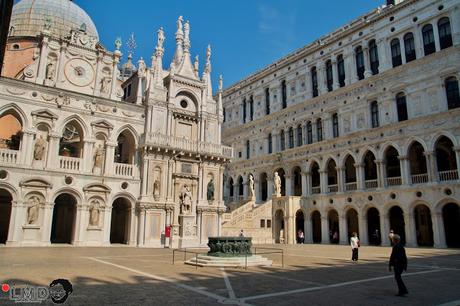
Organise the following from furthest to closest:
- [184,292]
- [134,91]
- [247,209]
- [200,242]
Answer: [247,209]
[134,91]
[200,242]
[184,292]

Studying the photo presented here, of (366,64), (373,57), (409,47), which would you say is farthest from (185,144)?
(409,47)

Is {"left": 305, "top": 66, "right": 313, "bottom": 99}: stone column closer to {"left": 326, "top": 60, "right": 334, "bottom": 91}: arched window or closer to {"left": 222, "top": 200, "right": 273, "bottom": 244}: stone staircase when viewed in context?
{"left": 326, "top": 60, "right": 334, "bottom": 91}: arched window

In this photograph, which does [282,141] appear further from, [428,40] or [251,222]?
[428,40]

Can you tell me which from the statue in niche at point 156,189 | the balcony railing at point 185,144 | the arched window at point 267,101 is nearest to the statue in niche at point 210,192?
the balcony railing at point 185,144

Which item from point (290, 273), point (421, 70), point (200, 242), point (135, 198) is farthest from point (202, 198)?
point (421, 70)

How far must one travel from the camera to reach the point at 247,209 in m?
36.2

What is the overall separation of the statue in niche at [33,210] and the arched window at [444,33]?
3278 cm

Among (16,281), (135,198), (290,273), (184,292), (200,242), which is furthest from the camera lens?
(200,242)

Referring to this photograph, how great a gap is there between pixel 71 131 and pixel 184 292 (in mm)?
25560

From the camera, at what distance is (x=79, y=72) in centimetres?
2767

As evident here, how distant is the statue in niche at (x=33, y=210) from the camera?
75.4ft

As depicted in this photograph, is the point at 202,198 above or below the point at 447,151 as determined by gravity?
below

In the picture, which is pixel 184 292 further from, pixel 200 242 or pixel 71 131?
pixel 71 131

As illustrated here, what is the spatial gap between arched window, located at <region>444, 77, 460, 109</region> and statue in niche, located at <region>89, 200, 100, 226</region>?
27.7 meters
